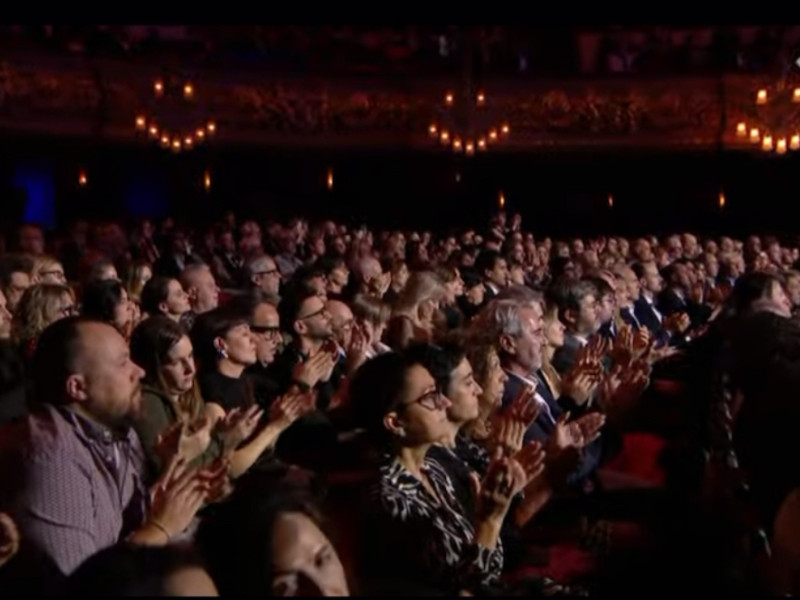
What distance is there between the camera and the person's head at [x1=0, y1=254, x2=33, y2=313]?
682cm

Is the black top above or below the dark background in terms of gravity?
below

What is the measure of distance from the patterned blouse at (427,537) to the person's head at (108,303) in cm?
255

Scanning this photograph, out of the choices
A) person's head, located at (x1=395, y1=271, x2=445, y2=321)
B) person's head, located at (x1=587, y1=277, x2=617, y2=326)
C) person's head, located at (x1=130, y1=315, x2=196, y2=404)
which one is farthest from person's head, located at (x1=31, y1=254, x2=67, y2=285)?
person's head, located at (x1=587, y1=277, x2=617, y2=326)

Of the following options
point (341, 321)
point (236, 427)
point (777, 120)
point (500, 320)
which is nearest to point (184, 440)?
point (236, 427)

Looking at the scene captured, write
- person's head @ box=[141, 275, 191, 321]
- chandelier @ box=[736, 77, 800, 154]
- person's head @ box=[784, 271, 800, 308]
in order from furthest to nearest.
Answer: chandelier @ box=[736, 77, 800, 154]
person's head @ box=[784, 271, 800, 308]
person's head @ box=[141, 275, 191, 321]

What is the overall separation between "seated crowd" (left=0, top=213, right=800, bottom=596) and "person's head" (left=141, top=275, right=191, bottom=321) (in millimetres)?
15

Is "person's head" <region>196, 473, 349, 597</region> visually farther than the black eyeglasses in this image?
No

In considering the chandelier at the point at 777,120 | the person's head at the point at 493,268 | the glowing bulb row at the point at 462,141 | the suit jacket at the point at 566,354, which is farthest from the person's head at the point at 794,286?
the glowing bulb row at the point at 462,141

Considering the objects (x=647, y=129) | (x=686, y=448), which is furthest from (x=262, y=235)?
(x=686, y=448)

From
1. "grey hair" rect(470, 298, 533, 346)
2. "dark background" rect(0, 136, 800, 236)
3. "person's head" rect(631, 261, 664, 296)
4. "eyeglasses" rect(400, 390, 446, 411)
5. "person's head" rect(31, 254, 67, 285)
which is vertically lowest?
"person's head" rect(631, 261, 664, 296)

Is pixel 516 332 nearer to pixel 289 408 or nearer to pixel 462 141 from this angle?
pixel 289 408

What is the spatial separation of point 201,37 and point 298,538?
2041 centimetres

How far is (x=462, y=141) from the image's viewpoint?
22.8 metres

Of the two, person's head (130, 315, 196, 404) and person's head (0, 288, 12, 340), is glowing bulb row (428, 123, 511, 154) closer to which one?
person's head (0, 288, 12, 340)
